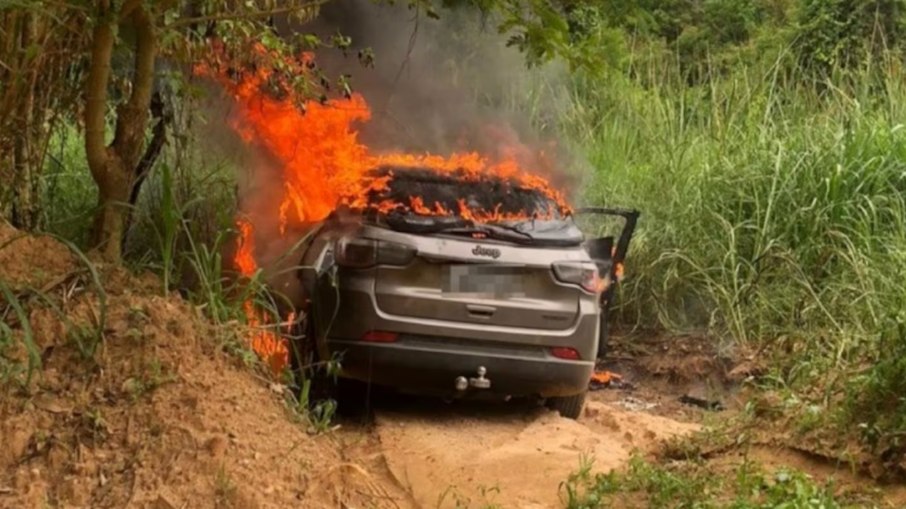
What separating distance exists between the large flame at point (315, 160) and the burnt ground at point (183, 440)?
71cm

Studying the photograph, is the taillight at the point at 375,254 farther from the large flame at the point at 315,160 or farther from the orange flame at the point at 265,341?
the orange flame at the point at 265,341

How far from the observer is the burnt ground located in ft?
13.0

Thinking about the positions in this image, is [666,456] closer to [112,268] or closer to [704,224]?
[112,268]

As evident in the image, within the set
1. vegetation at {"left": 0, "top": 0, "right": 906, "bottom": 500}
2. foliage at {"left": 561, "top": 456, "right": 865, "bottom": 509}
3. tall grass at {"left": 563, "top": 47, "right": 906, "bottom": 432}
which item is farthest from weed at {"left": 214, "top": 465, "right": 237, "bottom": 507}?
tall grass at {"left": 563, "top": 47, "right": 906, "bottom": 432}

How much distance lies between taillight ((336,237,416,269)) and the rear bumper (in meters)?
0.46

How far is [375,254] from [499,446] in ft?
4.49

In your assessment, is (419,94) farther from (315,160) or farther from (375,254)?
(375,254)

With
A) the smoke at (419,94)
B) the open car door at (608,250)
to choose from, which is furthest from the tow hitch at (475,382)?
the smoke at (419,94)

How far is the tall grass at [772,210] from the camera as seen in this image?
7.78 meters

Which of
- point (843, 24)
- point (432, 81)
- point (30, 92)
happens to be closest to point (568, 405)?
point (30, 92)

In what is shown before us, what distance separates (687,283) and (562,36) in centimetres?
439

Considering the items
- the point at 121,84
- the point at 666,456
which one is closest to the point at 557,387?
the point at 666,456

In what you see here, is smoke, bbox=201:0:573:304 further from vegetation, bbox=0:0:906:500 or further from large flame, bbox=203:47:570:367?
vegetation, bbox=0:0:906:500

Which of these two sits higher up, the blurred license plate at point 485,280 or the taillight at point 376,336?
the blurred license plate at point 485,280
